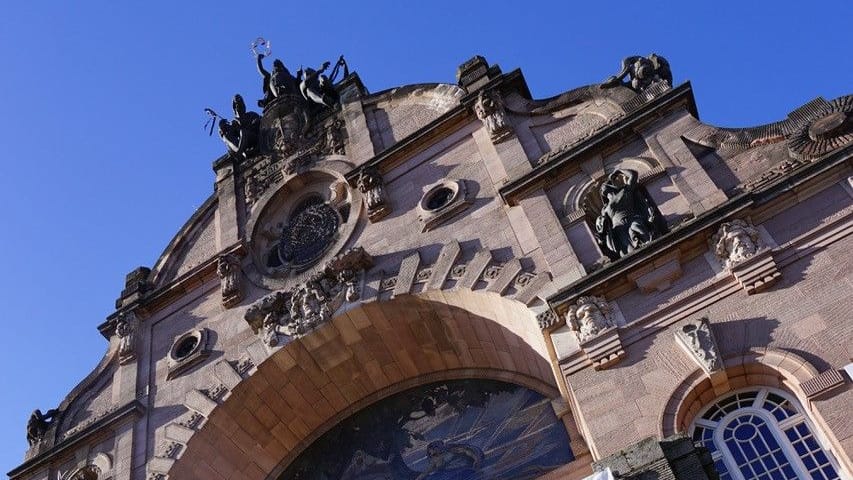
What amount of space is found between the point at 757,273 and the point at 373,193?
8.86 metres

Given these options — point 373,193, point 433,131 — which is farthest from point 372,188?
point 433,131

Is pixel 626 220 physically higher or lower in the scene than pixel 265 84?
lower

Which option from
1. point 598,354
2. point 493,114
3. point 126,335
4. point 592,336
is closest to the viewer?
point 598,354

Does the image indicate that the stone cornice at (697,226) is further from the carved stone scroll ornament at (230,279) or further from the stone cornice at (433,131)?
the carved stone scroll ornament at (230,279)

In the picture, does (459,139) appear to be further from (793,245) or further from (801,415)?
(801,415)

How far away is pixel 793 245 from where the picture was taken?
500 inches

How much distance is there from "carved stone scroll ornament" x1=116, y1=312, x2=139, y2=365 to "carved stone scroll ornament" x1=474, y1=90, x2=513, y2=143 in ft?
31.6

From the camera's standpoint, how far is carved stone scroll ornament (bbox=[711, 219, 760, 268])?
12.8 m

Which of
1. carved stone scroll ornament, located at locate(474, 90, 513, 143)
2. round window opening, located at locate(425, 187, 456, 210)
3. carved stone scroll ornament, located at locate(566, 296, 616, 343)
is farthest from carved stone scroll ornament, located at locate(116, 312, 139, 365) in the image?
carved stone scroll ornament, located at locate(566, 296, 616, 343)

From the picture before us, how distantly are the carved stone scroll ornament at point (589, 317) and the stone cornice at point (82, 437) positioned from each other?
9.89m

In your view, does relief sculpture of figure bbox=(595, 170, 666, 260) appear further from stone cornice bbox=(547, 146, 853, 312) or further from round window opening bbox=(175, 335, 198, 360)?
round window opening bbox=(175, 335, 198, 360)

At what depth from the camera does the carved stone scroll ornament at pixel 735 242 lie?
504 inches

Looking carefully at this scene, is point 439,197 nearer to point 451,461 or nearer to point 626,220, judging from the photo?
point 626,220

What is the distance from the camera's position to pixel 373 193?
18844 millimetres
